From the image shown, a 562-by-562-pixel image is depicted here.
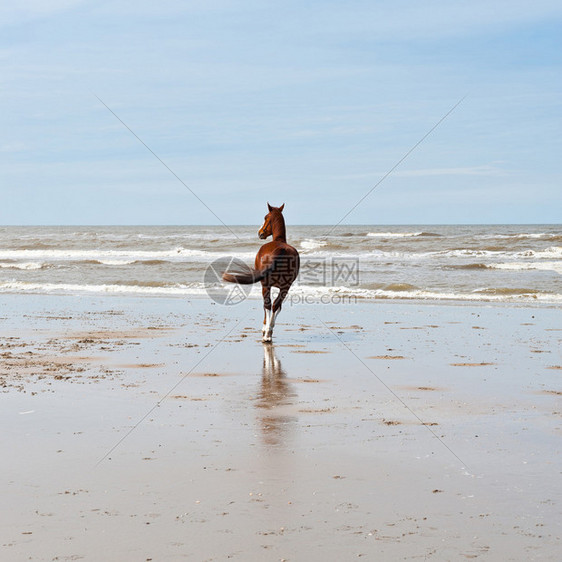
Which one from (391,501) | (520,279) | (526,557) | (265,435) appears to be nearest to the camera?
(526,557)

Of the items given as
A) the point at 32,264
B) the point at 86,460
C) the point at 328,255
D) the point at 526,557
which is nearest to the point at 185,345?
the point at 86,460

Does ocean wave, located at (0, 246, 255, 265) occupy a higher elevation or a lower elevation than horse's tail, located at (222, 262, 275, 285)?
lower

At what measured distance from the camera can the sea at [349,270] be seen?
2056 cm

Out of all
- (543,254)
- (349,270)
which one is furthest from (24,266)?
(543,254)

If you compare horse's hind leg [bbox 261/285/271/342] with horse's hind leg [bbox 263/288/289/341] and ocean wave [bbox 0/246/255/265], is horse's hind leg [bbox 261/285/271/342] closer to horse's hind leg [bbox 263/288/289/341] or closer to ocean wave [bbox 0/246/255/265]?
horse's hind leg [bbox 263/288/289/341]

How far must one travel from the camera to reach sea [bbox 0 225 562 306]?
67.5 ft

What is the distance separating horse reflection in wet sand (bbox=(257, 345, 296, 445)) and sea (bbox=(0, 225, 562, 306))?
983 centimetres

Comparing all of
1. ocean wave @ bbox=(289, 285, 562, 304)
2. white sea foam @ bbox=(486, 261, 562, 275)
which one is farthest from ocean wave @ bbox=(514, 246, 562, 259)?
ocean wave @ bbox=(289, 285, 562, 304)

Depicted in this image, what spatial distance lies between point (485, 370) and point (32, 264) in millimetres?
27433

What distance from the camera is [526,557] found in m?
3.60

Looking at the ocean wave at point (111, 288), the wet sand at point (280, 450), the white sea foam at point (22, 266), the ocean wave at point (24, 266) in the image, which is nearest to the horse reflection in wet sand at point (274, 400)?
the wet sand at point (280, 450)

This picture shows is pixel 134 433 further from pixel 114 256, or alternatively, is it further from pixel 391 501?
pixel 114 256

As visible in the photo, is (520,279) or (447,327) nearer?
(447,327)

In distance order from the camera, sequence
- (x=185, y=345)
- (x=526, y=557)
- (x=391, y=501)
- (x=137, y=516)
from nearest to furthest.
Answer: (x=526, y=557)
(x=137, y=516)
(x=391, y=501)
(x=185, y=345)
